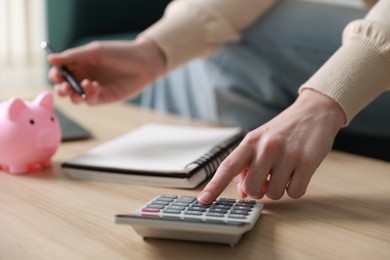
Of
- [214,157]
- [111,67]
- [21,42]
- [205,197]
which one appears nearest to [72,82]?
[111,67]

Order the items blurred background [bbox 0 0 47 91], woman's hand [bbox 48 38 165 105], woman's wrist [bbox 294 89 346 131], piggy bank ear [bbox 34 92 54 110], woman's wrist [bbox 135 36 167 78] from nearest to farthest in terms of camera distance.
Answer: woman's wrist [bbox 294 89 346 131]
piggy bank ear [bbox 34 92 54 110]
woman's hand [bbox 48 38 165 105]
woman's wrist [bbox 135 36 167 78]
blurred background [bbox 0 0 47 91]

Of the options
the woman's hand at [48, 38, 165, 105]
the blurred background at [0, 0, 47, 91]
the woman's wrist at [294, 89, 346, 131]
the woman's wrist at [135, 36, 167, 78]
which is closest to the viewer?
the woman's wrist at [294, 89, 346, 131]

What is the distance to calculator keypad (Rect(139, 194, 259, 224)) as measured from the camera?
49 centimetres

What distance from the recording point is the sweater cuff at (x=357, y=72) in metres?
0.62

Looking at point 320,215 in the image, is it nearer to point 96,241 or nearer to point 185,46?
point 96,241

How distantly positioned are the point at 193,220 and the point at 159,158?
244 millimetres

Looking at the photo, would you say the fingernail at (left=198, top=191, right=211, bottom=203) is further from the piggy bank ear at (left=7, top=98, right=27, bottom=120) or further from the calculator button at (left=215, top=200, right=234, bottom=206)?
the piggy bank ear at (left=7, top=98, right=27, bottom=120)

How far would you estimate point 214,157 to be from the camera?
2.29ft

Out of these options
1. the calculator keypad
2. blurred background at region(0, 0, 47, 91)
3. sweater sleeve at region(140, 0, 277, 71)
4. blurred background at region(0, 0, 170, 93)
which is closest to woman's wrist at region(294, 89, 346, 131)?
the calculator keypad

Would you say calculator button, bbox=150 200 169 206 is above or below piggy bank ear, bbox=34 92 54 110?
below

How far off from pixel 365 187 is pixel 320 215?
123mm

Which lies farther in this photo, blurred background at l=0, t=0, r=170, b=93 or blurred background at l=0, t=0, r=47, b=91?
blurred background at l=0, t=0, r=47, b=91

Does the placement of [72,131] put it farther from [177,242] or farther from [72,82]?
[177,242]

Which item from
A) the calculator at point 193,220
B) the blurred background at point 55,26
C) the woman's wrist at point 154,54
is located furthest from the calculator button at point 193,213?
the blurred background at point 55,26
